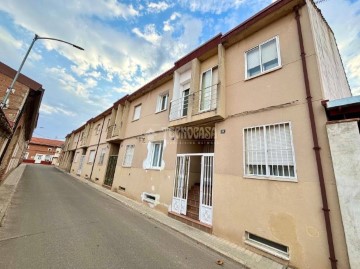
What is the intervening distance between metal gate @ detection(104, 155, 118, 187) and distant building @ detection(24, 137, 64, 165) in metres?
45.5

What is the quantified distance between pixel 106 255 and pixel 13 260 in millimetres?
1761

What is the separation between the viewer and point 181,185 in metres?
8.13

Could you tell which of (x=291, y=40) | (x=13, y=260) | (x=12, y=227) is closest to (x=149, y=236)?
(x=13, y=260)

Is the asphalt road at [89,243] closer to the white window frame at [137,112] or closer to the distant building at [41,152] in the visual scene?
the white window frame at [137,112]

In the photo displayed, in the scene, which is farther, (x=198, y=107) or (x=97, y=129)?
(x=97, y=129)

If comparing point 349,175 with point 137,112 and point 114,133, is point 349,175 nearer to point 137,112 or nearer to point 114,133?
point 137,112

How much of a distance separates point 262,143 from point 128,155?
1025 cm

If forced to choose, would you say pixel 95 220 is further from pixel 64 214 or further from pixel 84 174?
pixel 84 174

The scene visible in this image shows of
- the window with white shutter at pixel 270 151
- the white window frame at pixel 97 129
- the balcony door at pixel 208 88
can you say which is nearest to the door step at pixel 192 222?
the window with white shutter at pixel 270 151

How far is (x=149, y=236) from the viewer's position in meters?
5.58

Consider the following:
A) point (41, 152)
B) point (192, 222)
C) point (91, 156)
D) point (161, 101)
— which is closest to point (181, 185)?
point (192, 222)

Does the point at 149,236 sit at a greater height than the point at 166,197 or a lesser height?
lesser

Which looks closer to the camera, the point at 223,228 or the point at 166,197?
the point at 223,228

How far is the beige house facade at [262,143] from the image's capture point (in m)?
4.31
